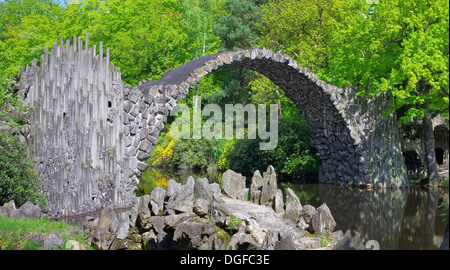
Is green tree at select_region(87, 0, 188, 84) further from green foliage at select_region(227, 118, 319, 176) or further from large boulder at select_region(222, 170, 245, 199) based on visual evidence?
large boulder at select_region(222, 170, 245, 199)

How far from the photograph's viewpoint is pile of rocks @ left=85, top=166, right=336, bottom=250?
7.45 metres

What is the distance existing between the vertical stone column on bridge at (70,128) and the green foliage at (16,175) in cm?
32

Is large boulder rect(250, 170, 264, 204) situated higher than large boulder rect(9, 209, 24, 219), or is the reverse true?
large boulder rect(250, 170, 264, 204)

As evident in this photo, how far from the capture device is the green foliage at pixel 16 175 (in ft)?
34.8

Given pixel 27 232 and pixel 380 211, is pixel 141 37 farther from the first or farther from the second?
pixel 27 232

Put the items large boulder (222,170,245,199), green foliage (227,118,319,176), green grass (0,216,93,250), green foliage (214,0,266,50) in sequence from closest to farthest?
green grass (0,216,93,250)
large boulder (222,170,245,199)
green foliage (227,118,319,176)
green foliage (214,0,266,50)

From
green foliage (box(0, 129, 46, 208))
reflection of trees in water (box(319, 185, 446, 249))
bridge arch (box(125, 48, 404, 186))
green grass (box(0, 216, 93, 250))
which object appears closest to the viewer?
green grass (box(0, 216, 93, 250))

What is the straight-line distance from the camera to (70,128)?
11.8 metres

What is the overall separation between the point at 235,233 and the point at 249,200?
2277 millimetres

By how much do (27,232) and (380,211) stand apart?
8.33 metres

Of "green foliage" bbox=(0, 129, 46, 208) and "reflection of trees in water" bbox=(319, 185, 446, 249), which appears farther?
"green foliage" bbox=(0, 129, 46, 208)

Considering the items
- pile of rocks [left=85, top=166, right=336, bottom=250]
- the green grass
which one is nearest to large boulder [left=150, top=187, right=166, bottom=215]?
pile of rocks [left=85, top=166, right=336, bottom=250]

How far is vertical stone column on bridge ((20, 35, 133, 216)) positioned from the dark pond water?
16.9ft

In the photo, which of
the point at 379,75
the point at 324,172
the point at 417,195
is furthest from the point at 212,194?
the point at 324,172
